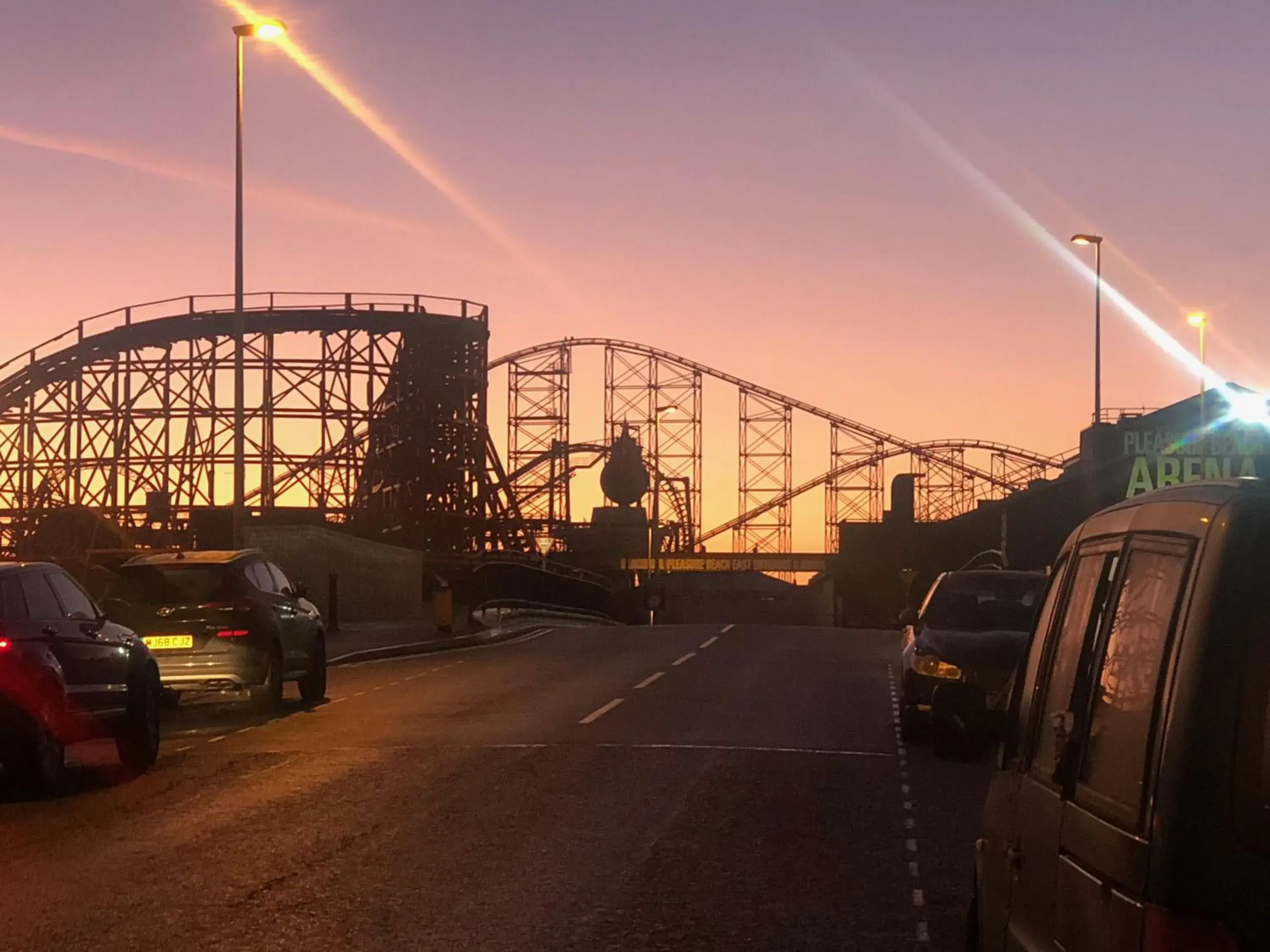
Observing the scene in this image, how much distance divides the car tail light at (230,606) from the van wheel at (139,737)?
3.89 metres

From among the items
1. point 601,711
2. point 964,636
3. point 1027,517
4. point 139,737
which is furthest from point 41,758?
point 1027,517

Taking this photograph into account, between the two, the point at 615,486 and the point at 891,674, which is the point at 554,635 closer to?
the point at 891,674

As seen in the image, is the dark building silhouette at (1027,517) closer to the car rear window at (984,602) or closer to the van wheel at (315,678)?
the car rear window at (984,602)

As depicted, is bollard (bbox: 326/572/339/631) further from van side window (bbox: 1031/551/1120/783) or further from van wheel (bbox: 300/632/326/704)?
van side window (bbox: 1031/551/1120/783)

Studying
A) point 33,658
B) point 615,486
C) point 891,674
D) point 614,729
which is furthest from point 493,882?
point 615,486

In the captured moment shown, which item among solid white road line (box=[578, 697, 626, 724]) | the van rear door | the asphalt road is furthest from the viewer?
solid white road line (box=[578, 697, 626, 724])

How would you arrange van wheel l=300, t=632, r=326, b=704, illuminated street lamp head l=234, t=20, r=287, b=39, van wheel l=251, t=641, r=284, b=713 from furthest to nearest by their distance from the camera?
illuminated street lamp head l=234, t=20, r=287, b=39 < van wheel l=300, t=632, r=326, b=704 < van wheel l=251, t=641, r=284, b=713

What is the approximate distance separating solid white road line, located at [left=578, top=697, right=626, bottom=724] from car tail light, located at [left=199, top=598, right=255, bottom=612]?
12.9 feet

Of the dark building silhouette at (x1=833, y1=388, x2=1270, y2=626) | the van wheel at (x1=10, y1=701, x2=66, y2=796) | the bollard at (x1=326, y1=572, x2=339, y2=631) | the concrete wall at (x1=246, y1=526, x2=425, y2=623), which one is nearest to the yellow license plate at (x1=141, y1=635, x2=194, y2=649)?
the van wheel at (x1=10, y1=701, x2=66, y2=796)

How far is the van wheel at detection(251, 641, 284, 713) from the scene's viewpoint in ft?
59.3

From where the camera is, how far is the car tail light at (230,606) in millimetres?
17703

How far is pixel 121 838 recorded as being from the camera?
10031 millimetres

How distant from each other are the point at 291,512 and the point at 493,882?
45539mm

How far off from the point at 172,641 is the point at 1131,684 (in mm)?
15274
